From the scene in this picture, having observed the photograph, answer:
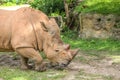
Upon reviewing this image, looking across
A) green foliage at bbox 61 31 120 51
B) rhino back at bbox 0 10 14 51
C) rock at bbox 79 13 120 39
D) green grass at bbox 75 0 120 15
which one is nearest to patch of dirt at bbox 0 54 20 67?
rhino back at bbox 0 10 14 51

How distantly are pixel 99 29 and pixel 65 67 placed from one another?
474 cm

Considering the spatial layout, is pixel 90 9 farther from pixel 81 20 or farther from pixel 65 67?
pixel 65 67

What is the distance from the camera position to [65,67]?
856 centimetres

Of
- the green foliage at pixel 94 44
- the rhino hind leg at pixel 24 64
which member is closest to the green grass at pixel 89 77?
the rhino hind leg at pixel 24 64

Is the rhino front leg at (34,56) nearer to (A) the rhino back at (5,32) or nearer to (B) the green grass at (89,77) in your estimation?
(A) the rhino back at (5,32)

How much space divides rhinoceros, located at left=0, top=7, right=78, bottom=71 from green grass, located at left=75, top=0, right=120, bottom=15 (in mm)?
5156

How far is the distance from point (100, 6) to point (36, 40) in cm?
607

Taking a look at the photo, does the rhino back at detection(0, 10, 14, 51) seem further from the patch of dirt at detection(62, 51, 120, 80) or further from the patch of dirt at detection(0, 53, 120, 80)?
the patch of dirt at detection(62, 51, 120, 80)

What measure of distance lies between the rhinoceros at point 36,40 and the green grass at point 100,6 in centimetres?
516

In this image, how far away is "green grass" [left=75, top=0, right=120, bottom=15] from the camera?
13.3 meters

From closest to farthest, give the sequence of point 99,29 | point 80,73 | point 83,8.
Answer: point 80,73 < point 99,29 < point 83,8

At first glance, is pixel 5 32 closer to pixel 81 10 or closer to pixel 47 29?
pixel 47 29

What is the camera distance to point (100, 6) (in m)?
13.9

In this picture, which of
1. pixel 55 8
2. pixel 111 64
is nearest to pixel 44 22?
pixel 111 64
